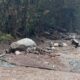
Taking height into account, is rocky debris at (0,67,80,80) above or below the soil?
above

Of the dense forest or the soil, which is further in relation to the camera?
the dense forest

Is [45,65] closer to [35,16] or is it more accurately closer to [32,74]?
[32,74]

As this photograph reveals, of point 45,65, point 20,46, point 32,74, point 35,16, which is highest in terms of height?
point 32,74

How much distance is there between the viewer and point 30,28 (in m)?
31.8

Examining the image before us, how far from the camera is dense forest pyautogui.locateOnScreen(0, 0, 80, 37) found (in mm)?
28453

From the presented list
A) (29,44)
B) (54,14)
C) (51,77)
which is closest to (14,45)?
(29,44)

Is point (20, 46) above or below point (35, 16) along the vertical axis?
below

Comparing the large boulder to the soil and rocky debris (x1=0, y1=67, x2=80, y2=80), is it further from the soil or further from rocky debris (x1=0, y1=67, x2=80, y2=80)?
rocky debris (x1=0, y1=67, x2=80, y2=80)

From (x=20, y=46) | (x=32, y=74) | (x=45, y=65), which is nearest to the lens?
(x=32, y=74)

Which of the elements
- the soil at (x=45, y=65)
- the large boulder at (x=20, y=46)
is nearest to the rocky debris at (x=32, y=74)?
the soil at (x=45, y=65)

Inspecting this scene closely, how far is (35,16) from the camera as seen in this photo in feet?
105

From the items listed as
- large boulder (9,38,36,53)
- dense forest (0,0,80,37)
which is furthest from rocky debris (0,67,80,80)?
dense forest (0,0,80,37)

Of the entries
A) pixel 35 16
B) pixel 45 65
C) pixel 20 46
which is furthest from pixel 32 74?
pixel 35 16

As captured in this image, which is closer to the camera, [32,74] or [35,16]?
[32,74]
